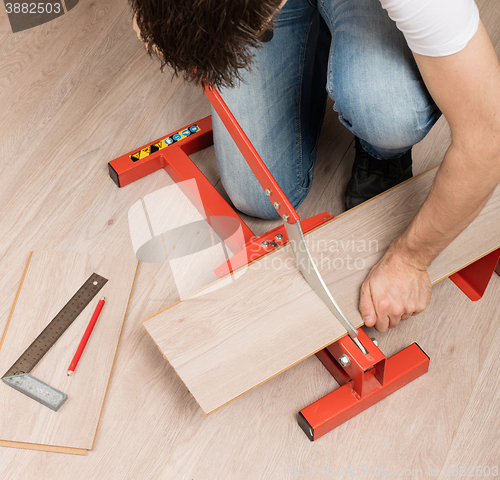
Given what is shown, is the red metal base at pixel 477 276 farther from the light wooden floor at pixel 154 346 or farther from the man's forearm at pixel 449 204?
the man's forearm at pixel 449 204

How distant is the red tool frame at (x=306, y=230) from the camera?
108 cm

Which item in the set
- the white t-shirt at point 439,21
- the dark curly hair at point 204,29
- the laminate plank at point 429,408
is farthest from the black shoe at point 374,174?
the dark curly hair at point 204,29

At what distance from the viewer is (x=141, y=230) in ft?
5.01

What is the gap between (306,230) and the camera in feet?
4.26

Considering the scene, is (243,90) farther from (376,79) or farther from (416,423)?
(416,423)

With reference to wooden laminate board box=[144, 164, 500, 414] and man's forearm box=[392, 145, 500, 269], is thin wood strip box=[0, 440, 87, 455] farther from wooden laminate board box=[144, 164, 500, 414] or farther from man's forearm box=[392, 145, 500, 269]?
man's forearm box=[392, 145, 500, 269]

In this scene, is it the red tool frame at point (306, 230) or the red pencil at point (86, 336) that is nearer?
the red tool frame at point (306, 230)

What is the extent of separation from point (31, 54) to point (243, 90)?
1.05m

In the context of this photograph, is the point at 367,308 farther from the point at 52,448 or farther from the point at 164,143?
the point at 164,143

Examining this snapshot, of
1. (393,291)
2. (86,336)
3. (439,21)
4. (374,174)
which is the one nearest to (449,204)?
(393,291)

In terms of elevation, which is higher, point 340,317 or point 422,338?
point 340,317

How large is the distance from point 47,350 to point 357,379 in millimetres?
707

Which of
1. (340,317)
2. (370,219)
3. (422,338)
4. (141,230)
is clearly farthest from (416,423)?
→ (141,230)

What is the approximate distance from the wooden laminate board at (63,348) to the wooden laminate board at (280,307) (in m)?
0.23
